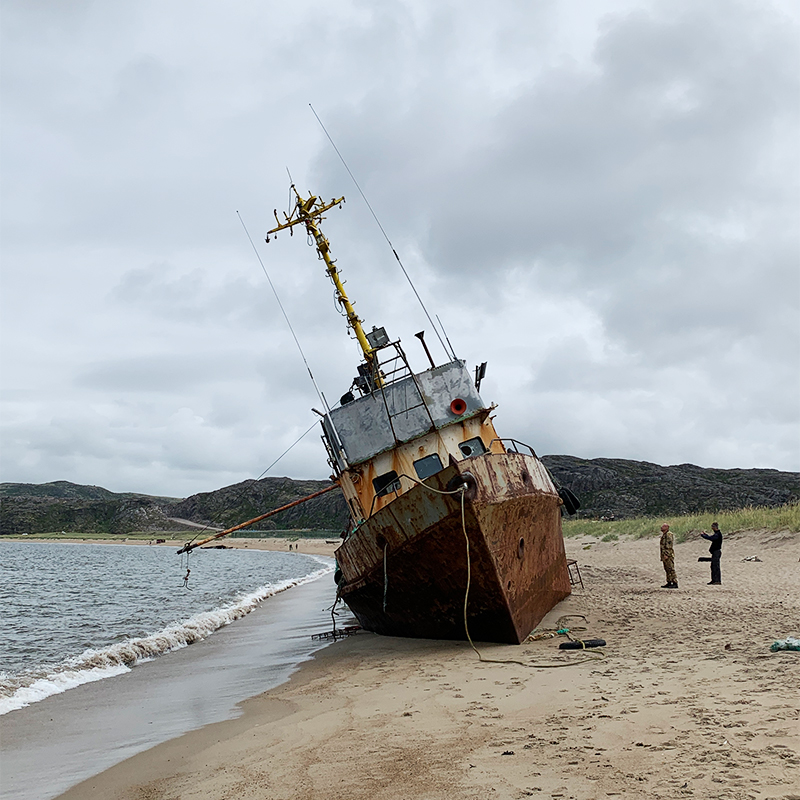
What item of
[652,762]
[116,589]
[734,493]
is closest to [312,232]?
[652,762]

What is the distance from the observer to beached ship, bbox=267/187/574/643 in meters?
9.20

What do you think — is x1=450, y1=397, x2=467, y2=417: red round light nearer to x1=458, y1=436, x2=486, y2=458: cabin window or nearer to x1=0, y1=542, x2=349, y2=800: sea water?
x1=458, y1=436, x2=486, y2=458: cabin window

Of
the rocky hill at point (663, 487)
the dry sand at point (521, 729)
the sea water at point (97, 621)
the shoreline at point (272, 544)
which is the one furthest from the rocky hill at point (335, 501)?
the dry sand at point (521, 729)

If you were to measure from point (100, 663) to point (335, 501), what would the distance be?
103993 mm

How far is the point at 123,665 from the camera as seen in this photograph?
12258 mm

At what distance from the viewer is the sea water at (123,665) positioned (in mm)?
6941

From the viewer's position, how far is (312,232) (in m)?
15.6

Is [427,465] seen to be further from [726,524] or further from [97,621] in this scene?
[726,524]

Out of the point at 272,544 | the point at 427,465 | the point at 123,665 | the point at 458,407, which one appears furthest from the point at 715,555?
the point at 272,544

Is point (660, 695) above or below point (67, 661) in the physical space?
above

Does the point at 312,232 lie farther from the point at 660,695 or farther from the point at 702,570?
the point at 702,570

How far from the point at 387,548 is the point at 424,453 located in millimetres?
2272

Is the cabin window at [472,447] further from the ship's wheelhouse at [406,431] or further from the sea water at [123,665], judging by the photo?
the sea water at [123,665]

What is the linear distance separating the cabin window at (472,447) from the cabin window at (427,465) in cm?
52
